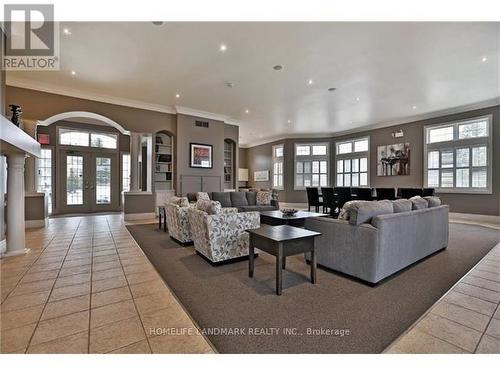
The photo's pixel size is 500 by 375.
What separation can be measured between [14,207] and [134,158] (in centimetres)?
364

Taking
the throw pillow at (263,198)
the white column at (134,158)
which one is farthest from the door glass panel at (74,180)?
the throw pillow at (263,198)

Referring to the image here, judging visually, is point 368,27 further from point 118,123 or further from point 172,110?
point 118,123

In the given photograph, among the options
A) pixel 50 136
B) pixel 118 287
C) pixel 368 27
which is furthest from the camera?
pixel 50 136

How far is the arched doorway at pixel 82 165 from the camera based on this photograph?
8336mm

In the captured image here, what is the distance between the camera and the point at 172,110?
7.52 m

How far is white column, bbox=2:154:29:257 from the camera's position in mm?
3500

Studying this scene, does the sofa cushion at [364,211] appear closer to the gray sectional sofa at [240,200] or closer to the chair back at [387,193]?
the gray sectional sofa at [240,200]

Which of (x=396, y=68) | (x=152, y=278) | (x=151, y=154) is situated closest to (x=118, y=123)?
(x=151, y=154)

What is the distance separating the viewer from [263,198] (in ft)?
23.2

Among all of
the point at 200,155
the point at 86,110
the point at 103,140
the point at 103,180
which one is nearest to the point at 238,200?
the point at 200,155

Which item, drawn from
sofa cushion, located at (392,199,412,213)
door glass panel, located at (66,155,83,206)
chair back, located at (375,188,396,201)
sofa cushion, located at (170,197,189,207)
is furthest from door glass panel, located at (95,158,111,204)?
sofa cushion, located at (392,199,412,213)

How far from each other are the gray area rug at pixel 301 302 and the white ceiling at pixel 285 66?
3.41 meters
